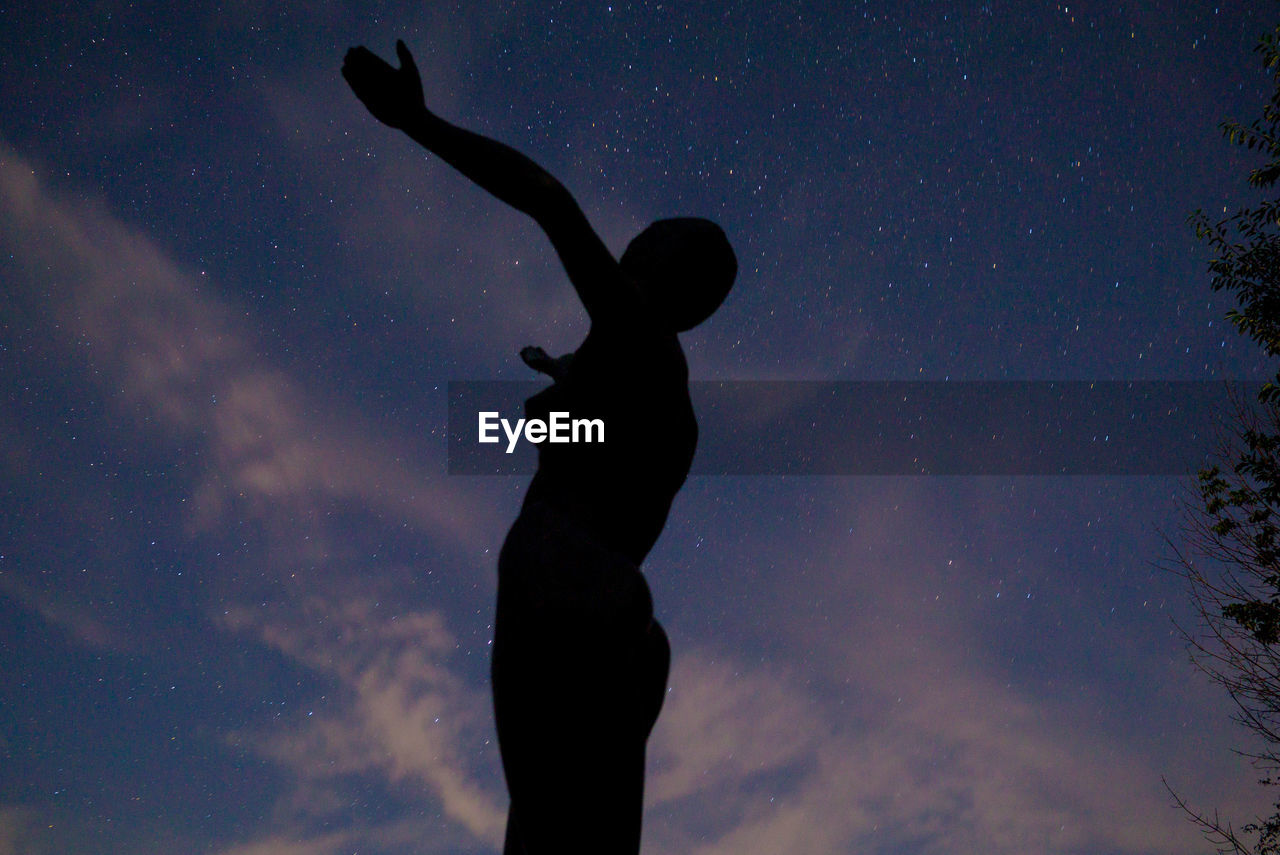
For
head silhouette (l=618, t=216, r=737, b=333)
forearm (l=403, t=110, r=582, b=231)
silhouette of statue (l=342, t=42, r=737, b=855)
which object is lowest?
silhouette of statue (l=342, t=42, r=737, b=855)

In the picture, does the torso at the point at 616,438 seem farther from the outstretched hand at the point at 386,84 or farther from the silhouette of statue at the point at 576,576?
the outstretched hand at the point at 386,84

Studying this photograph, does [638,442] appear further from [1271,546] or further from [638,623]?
[1271,546]

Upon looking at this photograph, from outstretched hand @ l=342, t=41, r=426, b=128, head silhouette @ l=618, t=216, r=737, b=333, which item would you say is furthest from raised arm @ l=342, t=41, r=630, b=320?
head silhouette @ l=618, t=216, r=737, b=333

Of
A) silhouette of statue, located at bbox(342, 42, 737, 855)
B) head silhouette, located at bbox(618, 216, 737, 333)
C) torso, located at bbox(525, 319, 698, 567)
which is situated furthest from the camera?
head silhouette, located at bbox(618, 216, 737, 333)

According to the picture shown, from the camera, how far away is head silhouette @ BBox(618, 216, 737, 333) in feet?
10.0

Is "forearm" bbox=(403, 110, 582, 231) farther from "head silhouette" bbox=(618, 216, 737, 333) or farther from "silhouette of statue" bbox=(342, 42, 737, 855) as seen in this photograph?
"head silhouette" bbox=(618, 216, 737, 333)

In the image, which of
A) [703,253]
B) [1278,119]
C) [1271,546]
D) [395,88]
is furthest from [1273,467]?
[395,88]

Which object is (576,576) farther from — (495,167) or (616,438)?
(495,167)

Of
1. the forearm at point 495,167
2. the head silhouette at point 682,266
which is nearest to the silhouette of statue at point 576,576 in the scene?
the forearm at point 495,167

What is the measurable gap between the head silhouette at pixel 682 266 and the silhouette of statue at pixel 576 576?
280 millimetres

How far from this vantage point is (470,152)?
7.99 ft

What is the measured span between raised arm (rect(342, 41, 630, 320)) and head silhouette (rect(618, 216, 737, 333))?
58 cm

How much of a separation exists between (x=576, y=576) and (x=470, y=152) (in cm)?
124

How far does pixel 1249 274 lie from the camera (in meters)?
8.93
